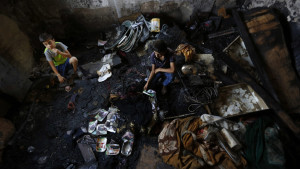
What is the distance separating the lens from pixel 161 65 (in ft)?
11.0

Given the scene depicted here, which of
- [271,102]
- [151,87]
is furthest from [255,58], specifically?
[151,87]

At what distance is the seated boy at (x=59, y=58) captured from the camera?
3.71m

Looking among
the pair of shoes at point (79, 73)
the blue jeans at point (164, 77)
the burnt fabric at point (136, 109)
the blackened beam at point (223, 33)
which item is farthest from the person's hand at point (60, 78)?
the blackened beam at point (223, 33)

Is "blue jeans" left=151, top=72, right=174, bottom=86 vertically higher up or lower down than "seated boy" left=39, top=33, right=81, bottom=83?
lower down

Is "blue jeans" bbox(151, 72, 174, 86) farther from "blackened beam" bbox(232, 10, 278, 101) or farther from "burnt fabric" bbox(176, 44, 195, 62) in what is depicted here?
"blackened beam" bbox(232, 10, 278, 101)

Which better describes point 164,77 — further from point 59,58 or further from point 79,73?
point 59,58

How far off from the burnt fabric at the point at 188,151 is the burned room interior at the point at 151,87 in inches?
0.7

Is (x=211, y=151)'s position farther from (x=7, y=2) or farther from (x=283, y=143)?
(x=7, y=2)

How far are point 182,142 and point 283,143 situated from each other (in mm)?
1769

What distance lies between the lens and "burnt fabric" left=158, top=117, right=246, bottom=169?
2469 millimetres

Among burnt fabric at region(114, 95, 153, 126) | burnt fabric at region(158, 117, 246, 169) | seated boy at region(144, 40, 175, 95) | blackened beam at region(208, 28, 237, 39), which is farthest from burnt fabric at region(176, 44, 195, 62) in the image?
burnt fabric at region(158, 117, 246, 169)

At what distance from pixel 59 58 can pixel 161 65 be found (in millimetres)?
3060

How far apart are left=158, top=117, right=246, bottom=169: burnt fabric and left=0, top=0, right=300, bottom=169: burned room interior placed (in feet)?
0.06

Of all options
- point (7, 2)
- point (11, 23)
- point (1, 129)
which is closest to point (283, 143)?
point (1, 129)
